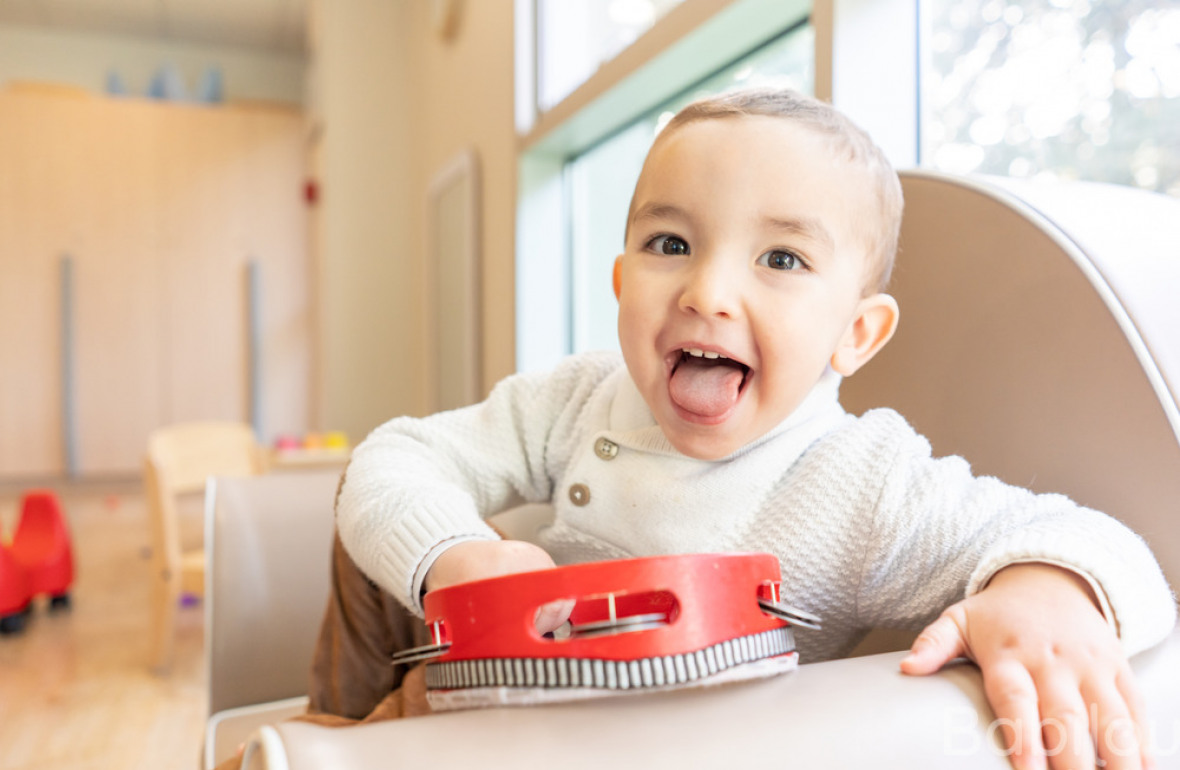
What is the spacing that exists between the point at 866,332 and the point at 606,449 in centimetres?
21

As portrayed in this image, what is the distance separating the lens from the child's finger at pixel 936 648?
0.38 metres

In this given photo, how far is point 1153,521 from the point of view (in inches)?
19.4

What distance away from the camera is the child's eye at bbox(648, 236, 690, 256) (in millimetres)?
579

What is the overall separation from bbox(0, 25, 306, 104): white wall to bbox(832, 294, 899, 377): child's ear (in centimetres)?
541

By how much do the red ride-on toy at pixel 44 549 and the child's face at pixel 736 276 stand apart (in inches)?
101

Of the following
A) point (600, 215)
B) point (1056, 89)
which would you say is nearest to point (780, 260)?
point (1056, 89)

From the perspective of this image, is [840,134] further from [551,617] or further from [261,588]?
[261,588]

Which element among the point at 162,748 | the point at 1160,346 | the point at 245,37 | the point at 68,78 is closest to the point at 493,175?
the point at 162,748

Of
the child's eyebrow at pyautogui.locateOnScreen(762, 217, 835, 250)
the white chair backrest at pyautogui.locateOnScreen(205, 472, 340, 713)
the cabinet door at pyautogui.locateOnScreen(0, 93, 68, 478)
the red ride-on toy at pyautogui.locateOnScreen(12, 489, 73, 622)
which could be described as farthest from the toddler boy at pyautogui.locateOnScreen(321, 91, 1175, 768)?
the cabinet door at pyautogui.locateOnScreen(0, 93, 68, 478)

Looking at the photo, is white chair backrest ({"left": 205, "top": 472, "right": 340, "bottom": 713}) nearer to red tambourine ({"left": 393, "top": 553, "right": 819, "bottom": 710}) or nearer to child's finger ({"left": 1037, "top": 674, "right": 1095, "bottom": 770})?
red tambourine ({"left": 393, "top": 553, "right": 819, "bottom": 710})

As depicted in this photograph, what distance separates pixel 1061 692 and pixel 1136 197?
1.35 ft

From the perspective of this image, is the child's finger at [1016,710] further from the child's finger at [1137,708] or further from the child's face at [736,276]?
the child's face at [736,276]

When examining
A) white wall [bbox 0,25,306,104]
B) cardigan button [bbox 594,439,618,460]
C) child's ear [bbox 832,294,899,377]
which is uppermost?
white wall [bbox 0,25,306,104]

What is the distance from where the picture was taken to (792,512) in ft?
1.93
